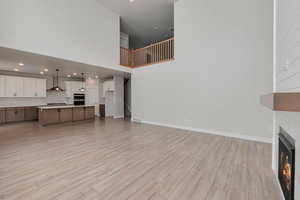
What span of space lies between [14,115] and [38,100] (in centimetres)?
158

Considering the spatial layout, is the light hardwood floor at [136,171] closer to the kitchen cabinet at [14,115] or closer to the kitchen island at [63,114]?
the kitchen island at [63,114]

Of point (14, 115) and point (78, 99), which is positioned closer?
point (14, 115)

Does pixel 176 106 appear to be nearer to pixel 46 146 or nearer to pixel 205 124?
pixel 205 124

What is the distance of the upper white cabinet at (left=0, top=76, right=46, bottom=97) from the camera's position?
6616mm

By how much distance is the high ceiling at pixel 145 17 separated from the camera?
18.7 feet

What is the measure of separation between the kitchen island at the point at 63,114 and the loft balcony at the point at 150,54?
3.61 meters

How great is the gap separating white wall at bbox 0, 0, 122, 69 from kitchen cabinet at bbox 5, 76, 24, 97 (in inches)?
197

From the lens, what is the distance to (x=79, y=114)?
704 cm

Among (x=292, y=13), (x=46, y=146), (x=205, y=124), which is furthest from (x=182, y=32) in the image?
(x=46, y=146)

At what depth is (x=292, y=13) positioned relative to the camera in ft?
3.90

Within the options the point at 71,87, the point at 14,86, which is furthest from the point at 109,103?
the point at 14,86

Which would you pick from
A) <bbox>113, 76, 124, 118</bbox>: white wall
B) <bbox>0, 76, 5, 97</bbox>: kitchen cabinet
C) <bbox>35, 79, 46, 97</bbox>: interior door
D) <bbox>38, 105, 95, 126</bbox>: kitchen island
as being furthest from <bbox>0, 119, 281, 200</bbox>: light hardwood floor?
<bbox>35, 79, 46, 97</bbox>: interior door

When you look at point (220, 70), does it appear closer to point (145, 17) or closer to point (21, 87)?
point (145, 17)

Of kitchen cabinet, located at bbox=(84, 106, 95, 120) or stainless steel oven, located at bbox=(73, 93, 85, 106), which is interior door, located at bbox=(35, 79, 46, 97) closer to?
stainless steel oven, located at bbox=(73, 93, 85, 106)
